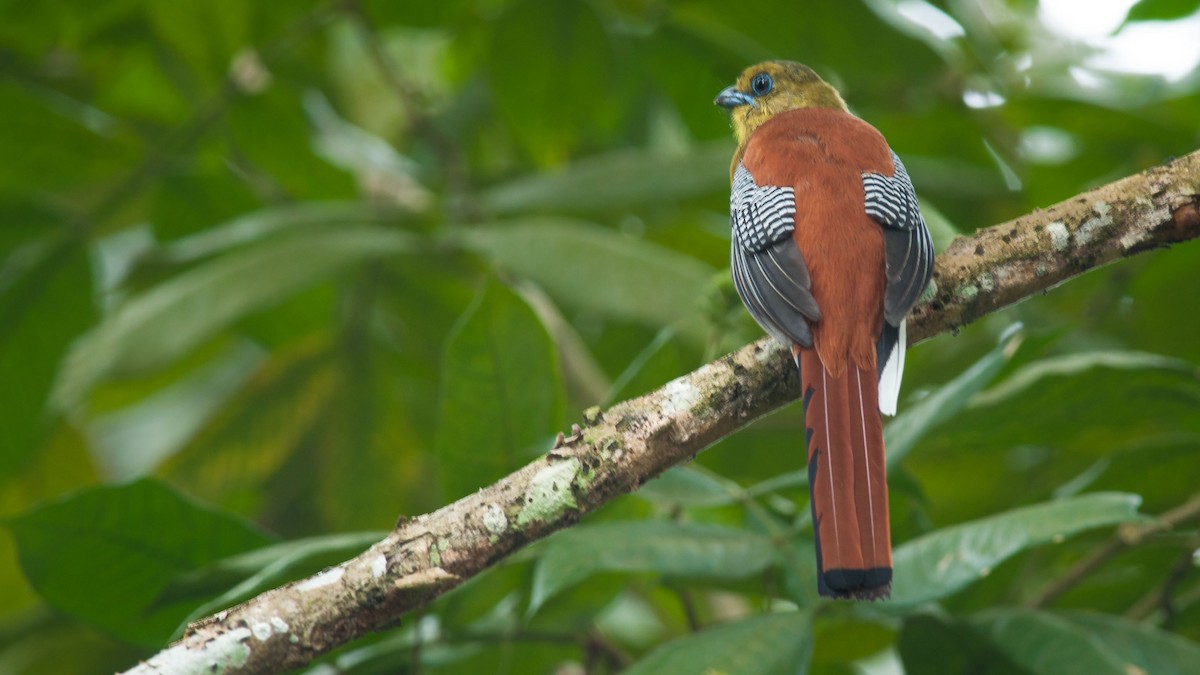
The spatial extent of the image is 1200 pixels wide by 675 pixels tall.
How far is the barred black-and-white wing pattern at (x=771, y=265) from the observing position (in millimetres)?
1737

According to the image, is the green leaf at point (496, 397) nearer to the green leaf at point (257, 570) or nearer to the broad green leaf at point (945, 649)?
the green leaf at point (257, 570)

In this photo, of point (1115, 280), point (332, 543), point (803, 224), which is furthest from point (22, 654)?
point (1115, 280)

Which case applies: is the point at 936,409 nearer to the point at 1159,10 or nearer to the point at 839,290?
the point at 839,290

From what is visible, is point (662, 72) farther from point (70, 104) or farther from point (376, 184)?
point (70, 104)

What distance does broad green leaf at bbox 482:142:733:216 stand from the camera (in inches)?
107

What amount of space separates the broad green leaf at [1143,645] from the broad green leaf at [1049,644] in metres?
0.01

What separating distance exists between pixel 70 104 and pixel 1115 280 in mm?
2710

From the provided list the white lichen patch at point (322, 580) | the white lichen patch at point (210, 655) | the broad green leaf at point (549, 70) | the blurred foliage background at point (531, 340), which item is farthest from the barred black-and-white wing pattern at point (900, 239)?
the broad green leaf at point (549, 70)

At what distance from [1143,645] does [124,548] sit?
1.58 metres

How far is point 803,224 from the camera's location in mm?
1902

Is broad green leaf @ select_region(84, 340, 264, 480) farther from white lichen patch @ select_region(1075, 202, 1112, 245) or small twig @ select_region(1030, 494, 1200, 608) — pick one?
white lichen patch @ select_region(1075, 202, 1112, 245)

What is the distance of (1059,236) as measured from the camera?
1.67 meters

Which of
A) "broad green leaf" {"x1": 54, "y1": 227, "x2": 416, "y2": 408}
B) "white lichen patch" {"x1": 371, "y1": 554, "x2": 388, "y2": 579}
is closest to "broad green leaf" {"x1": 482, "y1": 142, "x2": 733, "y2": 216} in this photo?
"broad green leaf" {"x1": 54, "y1": 227, "x2": 416, "y2": 408}

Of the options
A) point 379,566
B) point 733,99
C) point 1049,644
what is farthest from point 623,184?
point 379,566
